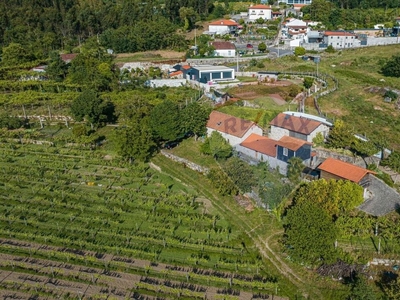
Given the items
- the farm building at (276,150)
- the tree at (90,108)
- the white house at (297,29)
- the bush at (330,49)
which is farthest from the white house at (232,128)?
the white house at (297,29)

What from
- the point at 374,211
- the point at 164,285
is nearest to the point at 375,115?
the point at 374,211

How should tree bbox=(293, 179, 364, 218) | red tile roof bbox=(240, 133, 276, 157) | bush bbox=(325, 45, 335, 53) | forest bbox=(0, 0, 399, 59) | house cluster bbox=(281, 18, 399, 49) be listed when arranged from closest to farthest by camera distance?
tree bbox=(293, 179, 364, 218)
red tile roof bbox=(240, 133, 276, 157)
bush bbox=(325, 45, 335, 53)
house cluster bbox=(281, 18, 399, 49)
forest bbox=(0, 0, 399, 59)

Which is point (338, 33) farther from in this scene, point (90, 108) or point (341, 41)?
point (90, 108)

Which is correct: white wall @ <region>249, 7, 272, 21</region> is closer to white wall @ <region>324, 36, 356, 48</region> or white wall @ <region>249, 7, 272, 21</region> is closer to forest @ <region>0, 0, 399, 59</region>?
forest @ <region>0, 0, 399, 59</region>

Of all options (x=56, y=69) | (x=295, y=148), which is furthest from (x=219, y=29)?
(x=295, y=148)

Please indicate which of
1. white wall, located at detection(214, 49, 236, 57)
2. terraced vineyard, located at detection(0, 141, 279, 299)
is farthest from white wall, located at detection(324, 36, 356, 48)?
terraced vineyard, located at detection(0, 141, 279, 299)

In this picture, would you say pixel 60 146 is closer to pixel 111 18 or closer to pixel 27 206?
pixel 27 206
